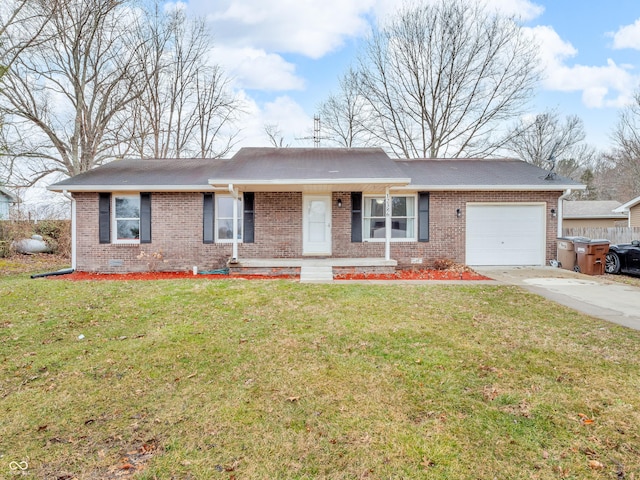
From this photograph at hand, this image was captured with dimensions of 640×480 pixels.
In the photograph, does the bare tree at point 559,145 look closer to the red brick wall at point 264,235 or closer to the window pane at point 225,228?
the red brick wall at point 264,235

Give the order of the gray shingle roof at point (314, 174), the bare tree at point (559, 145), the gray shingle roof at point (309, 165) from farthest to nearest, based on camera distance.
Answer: the bare tree at point (559, 145) → the gray shingle roof at point (309, 165) → the gray shingle roof at point (314, 174)

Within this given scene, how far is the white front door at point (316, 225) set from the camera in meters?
10.6

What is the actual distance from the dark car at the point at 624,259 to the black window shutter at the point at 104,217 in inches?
612

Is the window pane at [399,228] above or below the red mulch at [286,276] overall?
above

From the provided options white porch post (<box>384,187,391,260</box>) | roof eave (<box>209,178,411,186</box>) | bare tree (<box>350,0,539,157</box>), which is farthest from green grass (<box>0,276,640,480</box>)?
bare tree (<box>350,0,539,157</box>)

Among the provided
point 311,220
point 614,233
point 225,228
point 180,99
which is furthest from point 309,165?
point 180,99

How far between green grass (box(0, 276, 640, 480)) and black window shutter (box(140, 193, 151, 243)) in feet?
16.1

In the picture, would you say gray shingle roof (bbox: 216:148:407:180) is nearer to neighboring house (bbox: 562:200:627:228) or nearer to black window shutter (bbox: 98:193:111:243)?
black window shutter (bbox: 98:193:111:243)

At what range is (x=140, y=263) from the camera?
10359 millimetres

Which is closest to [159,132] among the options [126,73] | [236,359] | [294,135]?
[126,73]

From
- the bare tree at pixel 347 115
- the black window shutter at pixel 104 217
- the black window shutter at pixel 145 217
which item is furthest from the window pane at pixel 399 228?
the bare tree at pixel 347 115

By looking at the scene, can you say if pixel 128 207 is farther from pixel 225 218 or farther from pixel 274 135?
pixel 274 135

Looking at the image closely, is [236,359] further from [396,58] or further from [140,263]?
[396,58]

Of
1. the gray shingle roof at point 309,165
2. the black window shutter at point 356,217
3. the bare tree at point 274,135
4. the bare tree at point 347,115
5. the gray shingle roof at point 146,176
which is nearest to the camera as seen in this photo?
the gray shingle roof at point 309,165
